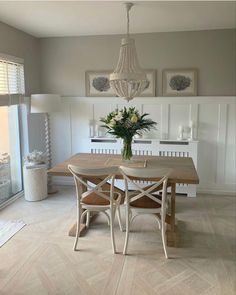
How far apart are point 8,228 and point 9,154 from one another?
4.51 feet

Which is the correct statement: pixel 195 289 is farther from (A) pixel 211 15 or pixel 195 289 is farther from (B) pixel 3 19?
(B) pixel 3 19

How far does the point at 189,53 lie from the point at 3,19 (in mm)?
2693

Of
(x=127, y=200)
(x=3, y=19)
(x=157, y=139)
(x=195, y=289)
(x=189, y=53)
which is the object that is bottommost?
(x=195, y=289)

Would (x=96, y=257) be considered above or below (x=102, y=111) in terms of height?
below


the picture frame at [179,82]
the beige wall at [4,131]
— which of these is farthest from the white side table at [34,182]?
the picture frame at [179,82]

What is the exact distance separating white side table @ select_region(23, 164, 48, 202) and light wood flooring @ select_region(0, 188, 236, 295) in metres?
0.44

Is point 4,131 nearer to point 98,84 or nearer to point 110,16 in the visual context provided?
point 98,84

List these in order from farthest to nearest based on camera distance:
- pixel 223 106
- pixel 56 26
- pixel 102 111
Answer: pixel 102 111, pixel 223 106, pixel 56 26

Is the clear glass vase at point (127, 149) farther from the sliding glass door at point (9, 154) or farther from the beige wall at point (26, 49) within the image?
the beige wall at point (26, 49)

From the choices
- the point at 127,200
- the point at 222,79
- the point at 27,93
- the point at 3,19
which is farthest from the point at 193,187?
the point at 3,19

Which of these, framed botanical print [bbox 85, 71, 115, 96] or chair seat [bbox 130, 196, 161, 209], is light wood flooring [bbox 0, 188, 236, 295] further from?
framed botanical print [bbox 85, 71, 115, 96]

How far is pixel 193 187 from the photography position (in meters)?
4.66

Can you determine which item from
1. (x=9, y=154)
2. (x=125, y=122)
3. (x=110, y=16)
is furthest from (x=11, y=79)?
(x=125, y=122)

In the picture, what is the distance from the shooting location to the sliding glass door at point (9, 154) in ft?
14.3
